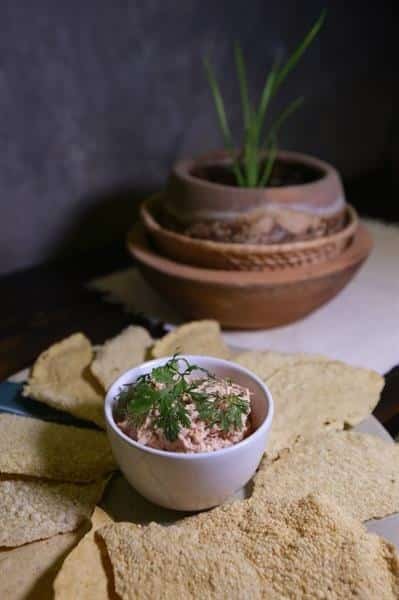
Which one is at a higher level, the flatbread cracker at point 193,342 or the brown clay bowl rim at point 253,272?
the brown clay bowl rim at point 253,272

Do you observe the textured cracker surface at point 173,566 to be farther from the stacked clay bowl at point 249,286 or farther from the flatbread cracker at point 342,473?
the stacked clay bowl at point 249,286

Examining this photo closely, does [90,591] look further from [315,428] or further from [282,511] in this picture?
[315,428]

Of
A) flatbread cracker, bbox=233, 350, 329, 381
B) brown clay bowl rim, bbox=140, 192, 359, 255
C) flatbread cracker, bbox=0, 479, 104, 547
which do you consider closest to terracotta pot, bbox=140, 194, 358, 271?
brown clay bowl rim, bbox=140, 192, 359, 255

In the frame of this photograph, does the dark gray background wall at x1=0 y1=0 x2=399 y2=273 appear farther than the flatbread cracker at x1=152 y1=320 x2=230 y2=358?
Answer: Yes

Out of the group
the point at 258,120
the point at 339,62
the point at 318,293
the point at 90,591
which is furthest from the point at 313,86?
the point at 90,591

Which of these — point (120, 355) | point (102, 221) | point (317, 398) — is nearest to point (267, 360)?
point (317, 398)

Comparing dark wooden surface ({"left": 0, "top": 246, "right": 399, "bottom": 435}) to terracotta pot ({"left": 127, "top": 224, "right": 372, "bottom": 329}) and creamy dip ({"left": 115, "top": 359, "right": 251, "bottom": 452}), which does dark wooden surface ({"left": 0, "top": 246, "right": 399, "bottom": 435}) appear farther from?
creamy dip ({"left": 115, "top": 359, "right": 251, "bottom": 452})

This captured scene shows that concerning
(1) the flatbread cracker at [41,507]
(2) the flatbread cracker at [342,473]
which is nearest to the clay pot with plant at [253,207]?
(2) the flatbread cracker at [342,473]
